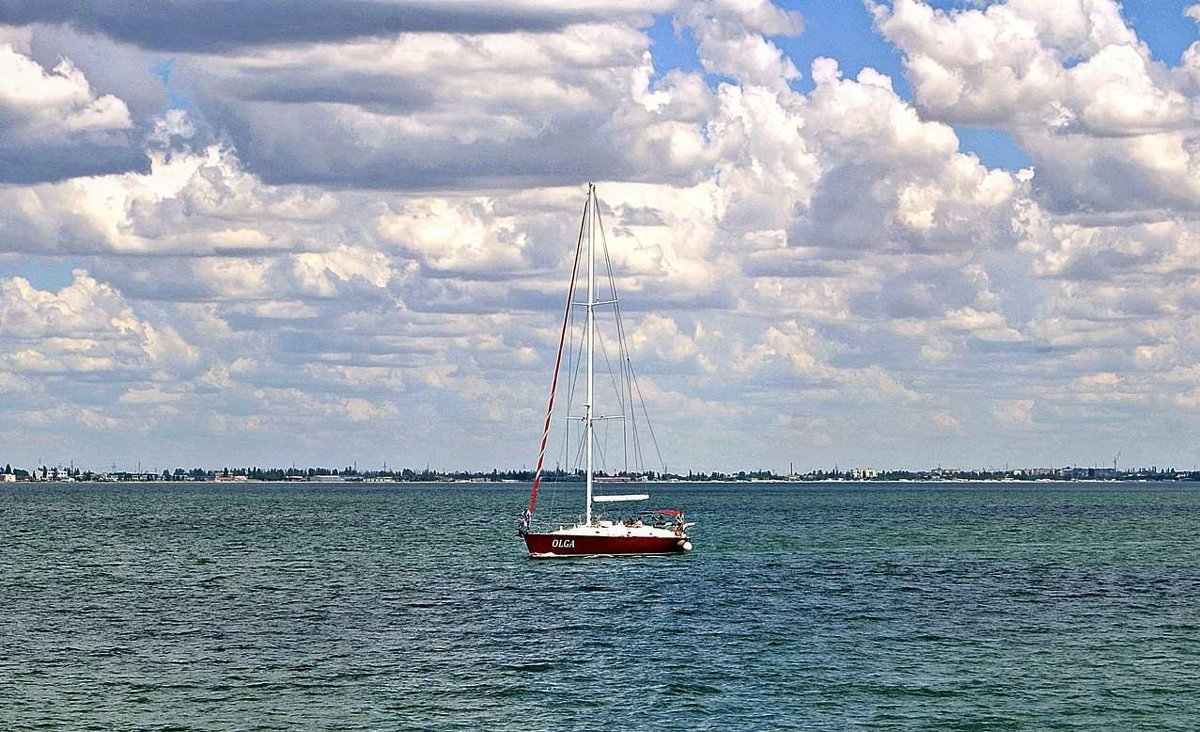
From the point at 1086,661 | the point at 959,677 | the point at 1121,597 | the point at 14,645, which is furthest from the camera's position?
the point at 1121,597

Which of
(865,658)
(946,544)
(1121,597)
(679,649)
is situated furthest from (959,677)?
(946,544)

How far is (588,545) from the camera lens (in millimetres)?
111875

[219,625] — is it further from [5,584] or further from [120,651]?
[5,584]

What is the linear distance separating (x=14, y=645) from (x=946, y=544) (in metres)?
93.7

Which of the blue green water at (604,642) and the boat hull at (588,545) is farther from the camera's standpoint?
the boat hull at (588,545)

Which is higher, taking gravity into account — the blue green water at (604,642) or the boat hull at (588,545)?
the boat hull at (588,545)

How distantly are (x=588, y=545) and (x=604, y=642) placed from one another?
40.2 metres

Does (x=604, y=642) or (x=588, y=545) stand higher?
(x=588, y=545)

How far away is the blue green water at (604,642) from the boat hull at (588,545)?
A: 1.14 metres

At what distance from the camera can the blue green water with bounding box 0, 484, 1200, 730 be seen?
54281 mm

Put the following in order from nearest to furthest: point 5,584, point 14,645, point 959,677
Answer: point 959,677 < point 14,645 < point 5,584

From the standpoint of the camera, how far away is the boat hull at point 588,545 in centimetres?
11188

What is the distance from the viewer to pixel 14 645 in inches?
2714

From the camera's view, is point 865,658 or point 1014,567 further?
point 1014,567
